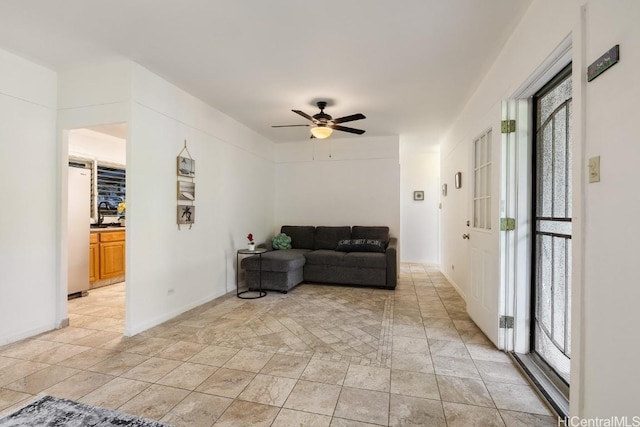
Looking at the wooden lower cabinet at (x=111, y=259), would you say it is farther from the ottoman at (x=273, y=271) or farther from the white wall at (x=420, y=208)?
the white wall at (x=420, y=208)

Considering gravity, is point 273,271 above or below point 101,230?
below

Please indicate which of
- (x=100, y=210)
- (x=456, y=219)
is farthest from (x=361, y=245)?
(x=100, y=210)

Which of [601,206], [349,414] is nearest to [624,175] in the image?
[601,206]

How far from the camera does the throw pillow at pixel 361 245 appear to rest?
5047 millimetres

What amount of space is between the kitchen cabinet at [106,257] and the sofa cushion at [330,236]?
10.9 ft

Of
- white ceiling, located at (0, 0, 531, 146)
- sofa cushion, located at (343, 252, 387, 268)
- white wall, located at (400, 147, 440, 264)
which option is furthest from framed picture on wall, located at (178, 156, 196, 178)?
white wall, located at (400, 147, 440, 264)

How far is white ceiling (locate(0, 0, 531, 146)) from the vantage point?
84.2 inches

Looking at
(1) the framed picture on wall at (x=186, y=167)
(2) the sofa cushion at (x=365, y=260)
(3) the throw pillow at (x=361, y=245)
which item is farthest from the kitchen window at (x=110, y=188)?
(2) the sofa cushion at (x=365, y=260)

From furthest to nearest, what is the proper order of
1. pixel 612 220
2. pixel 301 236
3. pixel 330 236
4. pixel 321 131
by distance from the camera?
pixel 301 236 < pixel 330 236 < pixel 321 131 < pixel 612 220

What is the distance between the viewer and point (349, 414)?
5.77 feet

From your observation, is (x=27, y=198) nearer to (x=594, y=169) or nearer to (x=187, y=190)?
(x=187, y=190)

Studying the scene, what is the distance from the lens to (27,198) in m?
2.90

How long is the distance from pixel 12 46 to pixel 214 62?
5.55ft

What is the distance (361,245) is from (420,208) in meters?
2.67
